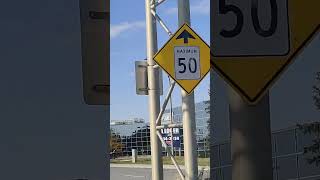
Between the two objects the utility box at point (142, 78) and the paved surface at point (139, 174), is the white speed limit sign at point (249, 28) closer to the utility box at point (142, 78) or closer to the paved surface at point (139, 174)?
the utility box at point (142, 78)

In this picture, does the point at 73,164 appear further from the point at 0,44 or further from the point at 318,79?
the point at 318,79

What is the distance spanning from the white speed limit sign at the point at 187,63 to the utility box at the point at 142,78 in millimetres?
1157

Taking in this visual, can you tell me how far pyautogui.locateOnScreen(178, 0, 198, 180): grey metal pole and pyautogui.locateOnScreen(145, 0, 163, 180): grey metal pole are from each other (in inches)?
32.1

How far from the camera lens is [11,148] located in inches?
98.9

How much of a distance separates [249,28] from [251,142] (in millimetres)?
626

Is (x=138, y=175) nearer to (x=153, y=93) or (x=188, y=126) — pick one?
(x=153, y=93)

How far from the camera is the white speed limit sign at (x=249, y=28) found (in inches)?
118

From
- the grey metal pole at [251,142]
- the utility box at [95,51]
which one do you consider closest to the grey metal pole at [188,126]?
the grey metal pole at [251,142]

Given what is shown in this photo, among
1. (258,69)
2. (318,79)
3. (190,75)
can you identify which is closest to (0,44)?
(258,69)

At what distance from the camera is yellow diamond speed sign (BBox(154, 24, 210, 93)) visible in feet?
26.6

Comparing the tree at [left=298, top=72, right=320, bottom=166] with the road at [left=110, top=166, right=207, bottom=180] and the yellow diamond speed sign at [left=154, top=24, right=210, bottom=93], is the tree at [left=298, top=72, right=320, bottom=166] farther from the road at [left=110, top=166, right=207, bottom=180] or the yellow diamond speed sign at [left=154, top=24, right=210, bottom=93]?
the road at [left=110, top=166, right=207, bottom=180]

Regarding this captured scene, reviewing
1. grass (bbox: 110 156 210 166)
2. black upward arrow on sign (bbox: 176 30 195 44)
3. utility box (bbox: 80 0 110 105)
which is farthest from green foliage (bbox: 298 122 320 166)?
grass (bbox: 110 156 210 166)

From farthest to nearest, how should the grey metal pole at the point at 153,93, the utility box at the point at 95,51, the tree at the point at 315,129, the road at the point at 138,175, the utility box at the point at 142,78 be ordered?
the road at the point at 138,175
the utility box at the point at 142,78
the grey metal pole at the point at 153,93
the tree at the point at 315,129
the utility box at the point at 95,51

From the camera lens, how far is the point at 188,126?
847cm
